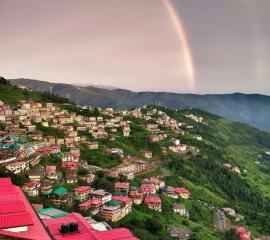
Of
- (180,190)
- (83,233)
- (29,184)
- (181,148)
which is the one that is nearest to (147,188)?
(180,190)

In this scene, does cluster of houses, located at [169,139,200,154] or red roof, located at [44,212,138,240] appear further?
cluster of houses, located at [169,139,200,154]

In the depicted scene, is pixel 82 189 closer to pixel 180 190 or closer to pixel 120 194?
pixel 120 194

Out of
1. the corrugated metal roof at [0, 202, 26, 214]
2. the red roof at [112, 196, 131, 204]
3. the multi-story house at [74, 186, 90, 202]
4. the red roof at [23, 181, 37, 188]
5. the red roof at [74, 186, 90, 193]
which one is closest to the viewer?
the corrugated metal roof at [0, 202, 26, 214]

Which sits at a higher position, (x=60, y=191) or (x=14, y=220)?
(x=14, y=220)

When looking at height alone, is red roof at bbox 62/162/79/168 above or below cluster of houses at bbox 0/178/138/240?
below

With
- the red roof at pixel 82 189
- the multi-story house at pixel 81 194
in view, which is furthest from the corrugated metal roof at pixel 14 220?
the red roof at pixel 82 189

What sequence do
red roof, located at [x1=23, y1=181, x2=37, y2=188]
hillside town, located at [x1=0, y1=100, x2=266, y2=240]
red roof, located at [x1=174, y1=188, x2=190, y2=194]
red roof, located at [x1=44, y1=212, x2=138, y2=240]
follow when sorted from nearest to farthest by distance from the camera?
red roof, located at [x1=44, y1=212, x2=138, y2=240] → hillside town, located at [x1=0, y1=100, x2=266, y2=240] → red roof, located at [x1=23, y1=181, x2=37, y2=188] → red roof, located at [x1=174, y1=188, x2=190, y2=194]

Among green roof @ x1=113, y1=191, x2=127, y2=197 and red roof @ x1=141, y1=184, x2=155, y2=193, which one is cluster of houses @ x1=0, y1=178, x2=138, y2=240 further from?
red roof @ x1=141, y1=184, x2=155, y2=193

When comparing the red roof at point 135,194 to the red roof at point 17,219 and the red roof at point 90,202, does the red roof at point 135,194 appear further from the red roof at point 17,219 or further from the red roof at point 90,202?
the red roof at point 17,219

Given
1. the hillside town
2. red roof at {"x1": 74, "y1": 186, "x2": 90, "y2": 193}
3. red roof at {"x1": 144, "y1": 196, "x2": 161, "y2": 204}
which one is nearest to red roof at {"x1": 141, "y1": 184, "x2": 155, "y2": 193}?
the hillside town
